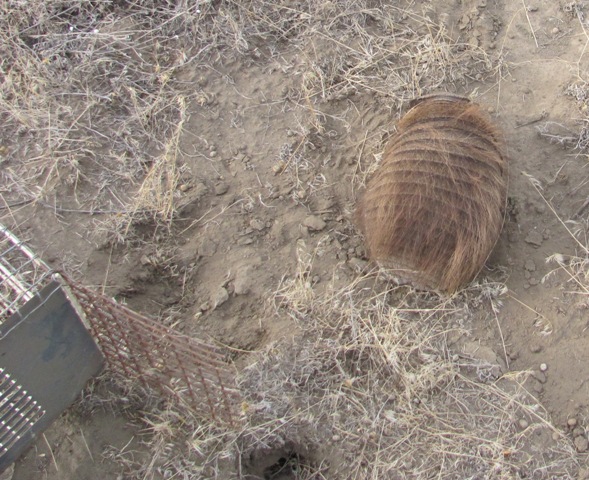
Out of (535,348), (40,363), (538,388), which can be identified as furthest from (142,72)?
(538,388)

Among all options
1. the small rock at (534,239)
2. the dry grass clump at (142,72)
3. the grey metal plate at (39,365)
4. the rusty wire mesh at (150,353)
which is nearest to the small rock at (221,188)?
the dry grass clump at (142,72)

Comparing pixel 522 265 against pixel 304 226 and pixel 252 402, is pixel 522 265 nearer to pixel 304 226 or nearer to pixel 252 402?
pixel 304 226

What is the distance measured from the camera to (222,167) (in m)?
3.34

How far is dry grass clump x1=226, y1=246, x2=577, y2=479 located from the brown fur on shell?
235 millimetres

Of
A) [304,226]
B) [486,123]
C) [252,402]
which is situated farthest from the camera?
[304,226]

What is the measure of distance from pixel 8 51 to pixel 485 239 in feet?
9.10

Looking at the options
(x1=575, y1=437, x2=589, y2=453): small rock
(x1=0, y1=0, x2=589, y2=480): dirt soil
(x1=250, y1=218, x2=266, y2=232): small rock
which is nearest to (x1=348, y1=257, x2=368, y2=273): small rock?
(x1=0, y1=0, x2=589, y2=480): dirt soil

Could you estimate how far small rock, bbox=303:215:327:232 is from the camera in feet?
10.4

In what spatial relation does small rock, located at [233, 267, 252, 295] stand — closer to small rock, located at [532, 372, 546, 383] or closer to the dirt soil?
the dirt soil

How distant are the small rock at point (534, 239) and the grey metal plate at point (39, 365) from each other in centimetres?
213

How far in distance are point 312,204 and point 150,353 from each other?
3.81 ft

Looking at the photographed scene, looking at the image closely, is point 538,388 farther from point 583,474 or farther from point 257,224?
point 257,224

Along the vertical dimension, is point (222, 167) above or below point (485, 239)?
above

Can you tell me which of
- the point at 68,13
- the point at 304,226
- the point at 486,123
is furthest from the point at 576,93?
the point at 68,13
